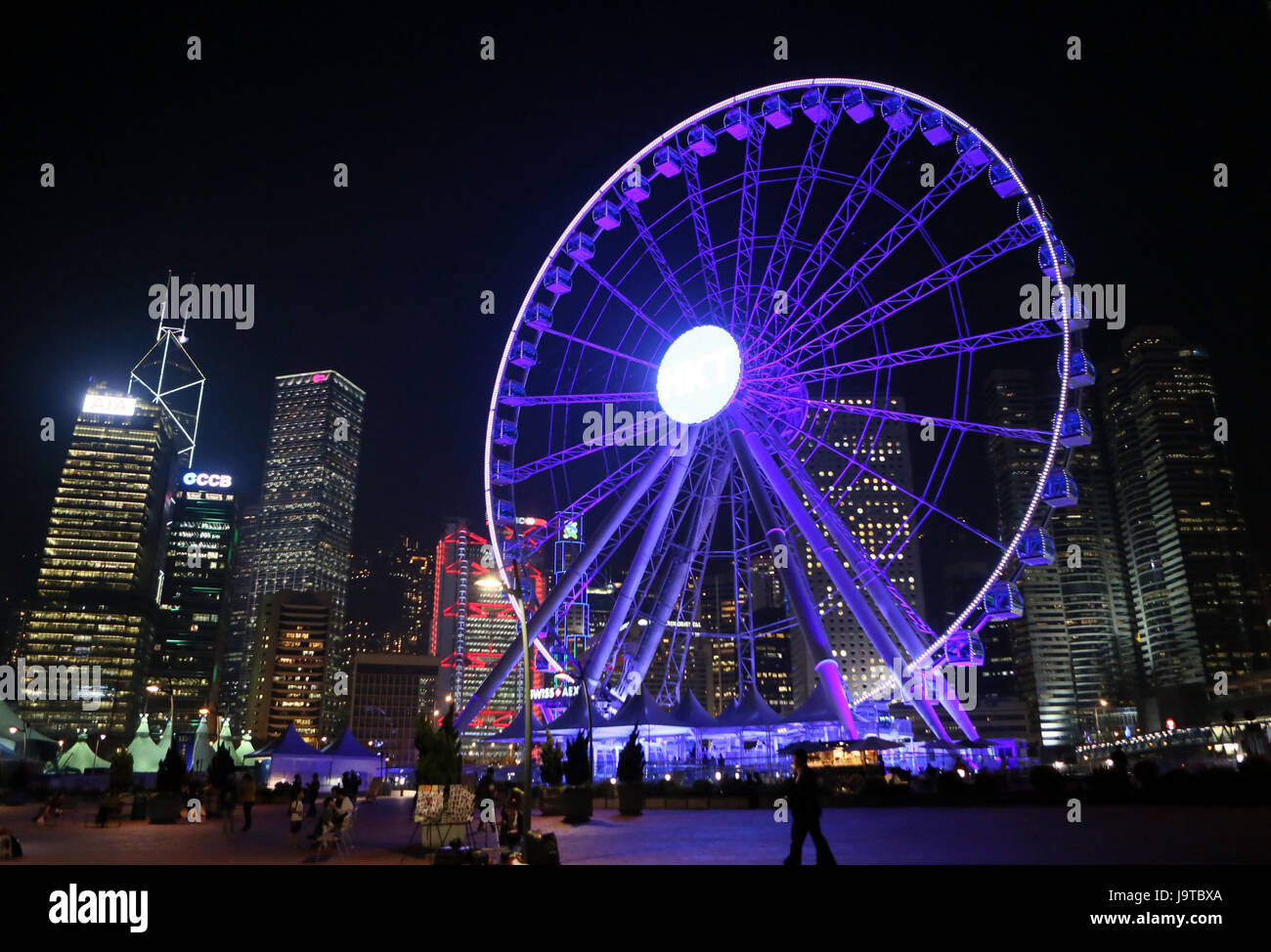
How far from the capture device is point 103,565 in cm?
16150

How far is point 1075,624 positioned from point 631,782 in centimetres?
15968

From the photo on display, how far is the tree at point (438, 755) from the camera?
16.9m

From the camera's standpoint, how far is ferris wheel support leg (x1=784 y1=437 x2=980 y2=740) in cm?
3172

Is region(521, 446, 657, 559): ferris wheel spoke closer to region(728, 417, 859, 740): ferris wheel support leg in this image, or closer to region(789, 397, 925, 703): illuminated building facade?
region(728, 417, 859, 740): ferris wheel support leg

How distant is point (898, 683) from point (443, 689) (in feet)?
505

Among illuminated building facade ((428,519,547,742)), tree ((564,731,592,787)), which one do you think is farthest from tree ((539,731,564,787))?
illuminated building facade ((428,519,547,742))

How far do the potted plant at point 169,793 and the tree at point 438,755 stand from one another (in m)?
12.3

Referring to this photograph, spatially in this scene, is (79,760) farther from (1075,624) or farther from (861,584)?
(1075,624)

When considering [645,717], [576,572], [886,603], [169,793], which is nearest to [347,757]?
[576,572]

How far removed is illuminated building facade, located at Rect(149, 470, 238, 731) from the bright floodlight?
517 feet

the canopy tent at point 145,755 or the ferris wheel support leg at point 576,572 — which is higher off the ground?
the ferris wheel support leg at point 576,572

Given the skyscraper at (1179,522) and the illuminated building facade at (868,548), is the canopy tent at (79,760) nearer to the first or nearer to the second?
the illuminated building facade at (868,548)

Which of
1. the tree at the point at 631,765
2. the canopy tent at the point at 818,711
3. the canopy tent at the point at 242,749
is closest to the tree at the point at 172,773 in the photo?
the tree at the point at 631,765
